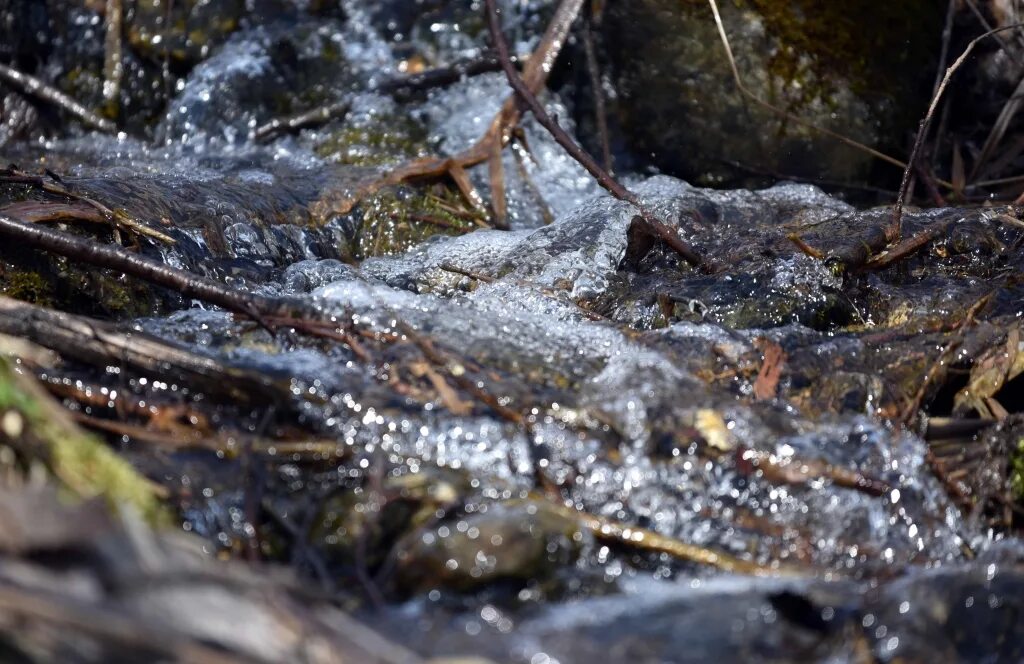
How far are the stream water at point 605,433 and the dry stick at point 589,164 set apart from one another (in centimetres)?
6

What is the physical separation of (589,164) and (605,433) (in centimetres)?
196

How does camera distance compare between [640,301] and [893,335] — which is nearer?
[893,335]

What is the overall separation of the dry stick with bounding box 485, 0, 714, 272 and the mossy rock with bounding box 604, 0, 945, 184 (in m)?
0.76

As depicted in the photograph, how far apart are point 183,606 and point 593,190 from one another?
12.0ft

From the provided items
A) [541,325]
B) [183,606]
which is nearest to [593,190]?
[541,325]

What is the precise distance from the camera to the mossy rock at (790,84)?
4738 mm

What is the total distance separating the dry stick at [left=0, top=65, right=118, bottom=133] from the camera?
201 inches

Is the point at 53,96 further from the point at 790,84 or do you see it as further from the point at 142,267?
the point at 790,84

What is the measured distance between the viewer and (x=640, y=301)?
3258mm

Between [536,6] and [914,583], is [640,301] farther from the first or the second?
[536,6]


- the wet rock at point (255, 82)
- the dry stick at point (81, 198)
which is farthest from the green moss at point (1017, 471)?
the wet rock at point (255, 82)

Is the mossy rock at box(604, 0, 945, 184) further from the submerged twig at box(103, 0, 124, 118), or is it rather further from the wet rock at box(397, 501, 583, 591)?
the wet rock at box(397, 501, 583, 591)

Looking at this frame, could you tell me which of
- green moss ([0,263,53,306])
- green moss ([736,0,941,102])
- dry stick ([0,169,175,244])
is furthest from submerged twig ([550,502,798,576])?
green moss ([736,0,941,102])

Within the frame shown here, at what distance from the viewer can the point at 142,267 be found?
261 cm
